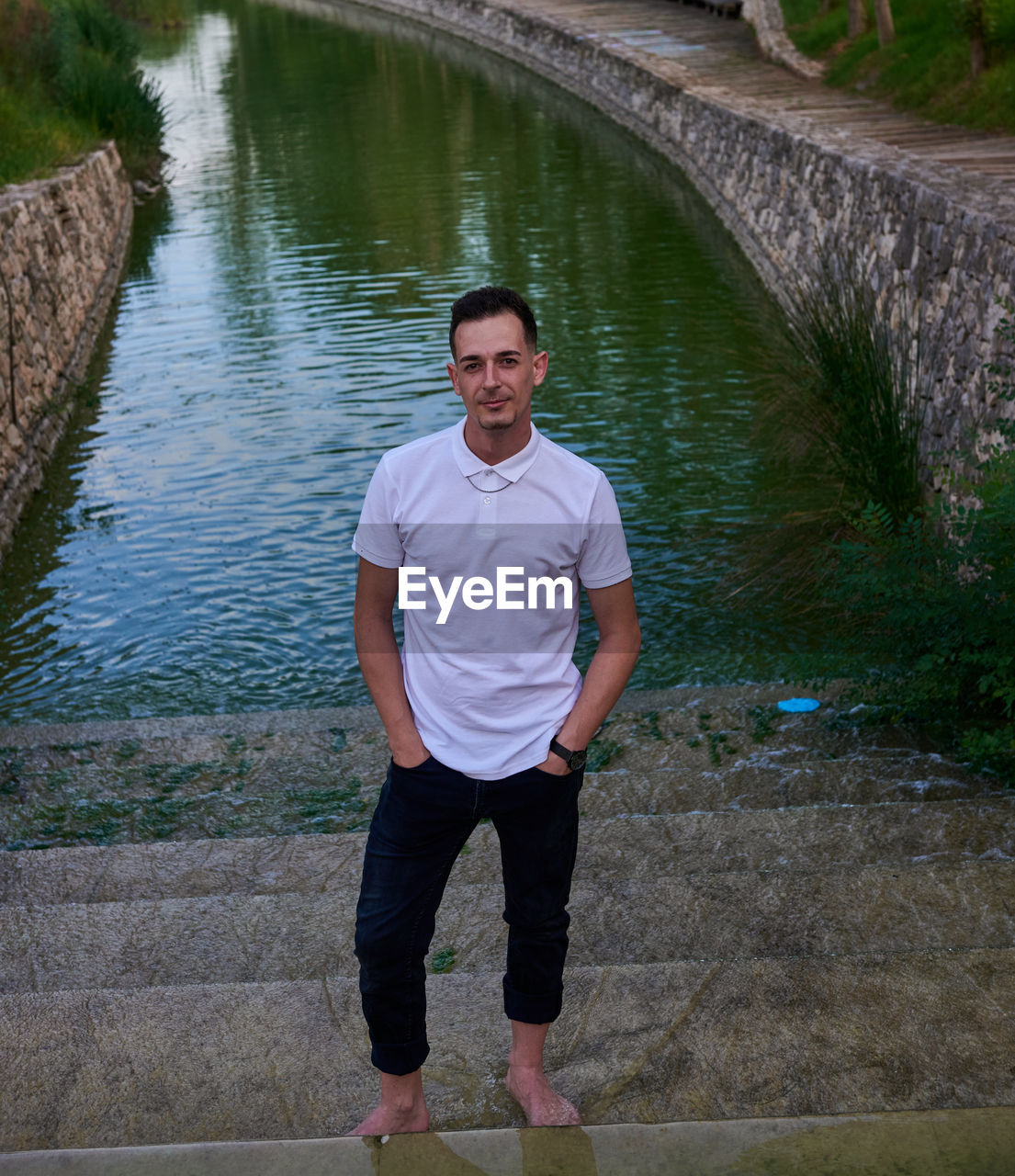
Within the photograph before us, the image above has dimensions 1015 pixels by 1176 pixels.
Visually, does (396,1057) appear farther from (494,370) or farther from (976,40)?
(976,40)

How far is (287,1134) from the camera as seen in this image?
2695mm

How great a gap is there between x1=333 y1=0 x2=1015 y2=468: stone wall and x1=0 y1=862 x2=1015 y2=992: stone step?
9.88 feet

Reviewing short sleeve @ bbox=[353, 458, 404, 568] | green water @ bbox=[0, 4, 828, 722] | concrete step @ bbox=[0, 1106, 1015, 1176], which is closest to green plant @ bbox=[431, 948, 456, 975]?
concrete step @ bbox=[0, 1106, 1015, 1176]

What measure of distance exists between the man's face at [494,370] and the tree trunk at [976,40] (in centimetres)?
1159

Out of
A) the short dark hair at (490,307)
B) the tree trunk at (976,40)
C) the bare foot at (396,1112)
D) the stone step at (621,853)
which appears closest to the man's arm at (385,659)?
the short dark hair at (490,307)

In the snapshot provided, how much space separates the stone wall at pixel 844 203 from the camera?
7445 mm

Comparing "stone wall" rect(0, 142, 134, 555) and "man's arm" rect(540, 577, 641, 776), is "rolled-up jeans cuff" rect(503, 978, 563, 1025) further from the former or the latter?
"stone wall" rect(0, 142, 134, 555)

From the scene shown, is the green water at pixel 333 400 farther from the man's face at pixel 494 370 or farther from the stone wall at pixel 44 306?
the man's face at pixel 494 370

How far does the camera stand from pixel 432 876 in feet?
8.87

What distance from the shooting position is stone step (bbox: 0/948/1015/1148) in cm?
271

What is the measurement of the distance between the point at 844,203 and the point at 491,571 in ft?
32.0

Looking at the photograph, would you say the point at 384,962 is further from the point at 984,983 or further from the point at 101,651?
the point at 101,651

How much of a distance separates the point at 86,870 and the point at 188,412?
7664 millimetres

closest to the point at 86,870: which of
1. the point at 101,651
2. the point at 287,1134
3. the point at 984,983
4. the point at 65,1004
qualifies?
the point at 65,1004
